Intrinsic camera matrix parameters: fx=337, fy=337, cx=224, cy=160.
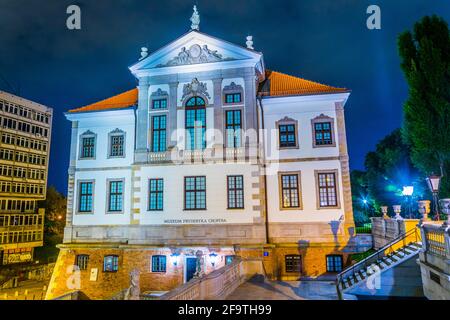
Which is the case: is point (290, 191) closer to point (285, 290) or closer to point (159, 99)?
point (285, 290)

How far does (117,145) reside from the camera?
2294cm

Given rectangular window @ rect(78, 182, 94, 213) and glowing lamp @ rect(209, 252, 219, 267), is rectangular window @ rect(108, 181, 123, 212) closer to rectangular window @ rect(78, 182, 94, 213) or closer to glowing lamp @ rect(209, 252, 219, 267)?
rectangular window @ rect(78, 182, 94, 213)


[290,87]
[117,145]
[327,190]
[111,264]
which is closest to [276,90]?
[290,87]

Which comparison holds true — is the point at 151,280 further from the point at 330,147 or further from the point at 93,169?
the point at 330,147

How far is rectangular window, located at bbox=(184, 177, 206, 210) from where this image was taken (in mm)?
20359

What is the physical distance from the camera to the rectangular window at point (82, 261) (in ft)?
70.4

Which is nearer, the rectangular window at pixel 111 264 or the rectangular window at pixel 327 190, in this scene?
the rectangular window at pixel 327 190

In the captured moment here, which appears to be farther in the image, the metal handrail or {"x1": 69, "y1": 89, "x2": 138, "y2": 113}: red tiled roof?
{"x1": 69, "y1": 89, "x2": 138, "y2": 113}: red tiled roof

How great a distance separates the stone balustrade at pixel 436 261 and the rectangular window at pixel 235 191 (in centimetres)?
996

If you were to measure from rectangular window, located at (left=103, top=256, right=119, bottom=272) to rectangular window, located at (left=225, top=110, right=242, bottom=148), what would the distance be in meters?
10.0

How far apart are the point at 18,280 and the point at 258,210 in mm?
38062

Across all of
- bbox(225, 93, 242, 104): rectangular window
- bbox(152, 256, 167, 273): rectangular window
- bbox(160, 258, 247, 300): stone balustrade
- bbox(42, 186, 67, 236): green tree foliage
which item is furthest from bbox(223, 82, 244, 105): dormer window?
bbox(42, 186, 67, 236): green tree foliage

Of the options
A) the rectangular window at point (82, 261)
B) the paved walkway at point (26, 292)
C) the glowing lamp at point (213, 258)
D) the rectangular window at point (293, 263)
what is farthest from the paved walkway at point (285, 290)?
the paved walkway at point (26, 292)

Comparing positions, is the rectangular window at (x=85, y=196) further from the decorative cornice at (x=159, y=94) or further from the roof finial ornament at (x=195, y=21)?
the roof finial ornament at (x=195, y=21)
